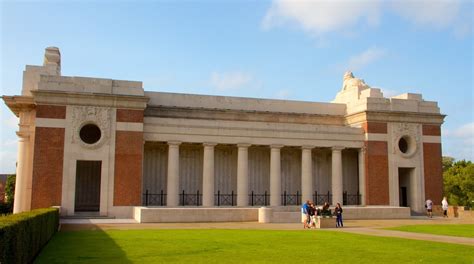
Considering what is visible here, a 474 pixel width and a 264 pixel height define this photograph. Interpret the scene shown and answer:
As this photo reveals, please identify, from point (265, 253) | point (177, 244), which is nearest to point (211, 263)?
point (265, 253)

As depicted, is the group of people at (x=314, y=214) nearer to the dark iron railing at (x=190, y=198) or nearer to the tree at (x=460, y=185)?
the dark iron railing at (x=190, y=198)

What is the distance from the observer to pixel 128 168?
39062 millimetres

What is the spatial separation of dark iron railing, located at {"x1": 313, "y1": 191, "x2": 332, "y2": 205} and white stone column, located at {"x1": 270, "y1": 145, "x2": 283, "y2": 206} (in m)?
5.74

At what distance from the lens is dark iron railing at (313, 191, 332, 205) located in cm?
4734

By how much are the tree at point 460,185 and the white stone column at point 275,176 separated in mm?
52762

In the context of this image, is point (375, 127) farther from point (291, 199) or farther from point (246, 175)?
point (246, 175)

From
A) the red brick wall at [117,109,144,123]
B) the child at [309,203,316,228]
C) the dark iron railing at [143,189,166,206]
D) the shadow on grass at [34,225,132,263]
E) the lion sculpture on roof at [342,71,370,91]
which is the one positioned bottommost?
the shadow on grass at [34,225,132,263]

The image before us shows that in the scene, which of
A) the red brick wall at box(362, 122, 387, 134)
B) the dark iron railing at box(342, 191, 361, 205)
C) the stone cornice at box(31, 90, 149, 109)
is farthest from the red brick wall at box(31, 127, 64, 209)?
the red brick wall at box(362, 122, 387, 134)

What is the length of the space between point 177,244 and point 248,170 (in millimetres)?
26066

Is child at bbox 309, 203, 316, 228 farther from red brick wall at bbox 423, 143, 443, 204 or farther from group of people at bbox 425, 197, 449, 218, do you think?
red brick wall at bbox 423, 143, 443, 204

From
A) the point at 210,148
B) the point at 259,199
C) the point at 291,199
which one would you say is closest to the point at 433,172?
the point at 291,199

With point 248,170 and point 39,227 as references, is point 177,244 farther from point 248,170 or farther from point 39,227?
point 248,170

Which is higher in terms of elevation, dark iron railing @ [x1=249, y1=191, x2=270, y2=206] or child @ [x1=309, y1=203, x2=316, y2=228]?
dark iron railing @ [x1=249, y1=191, x2=270, y2=206]

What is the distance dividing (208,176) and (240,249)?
75.8 feet
